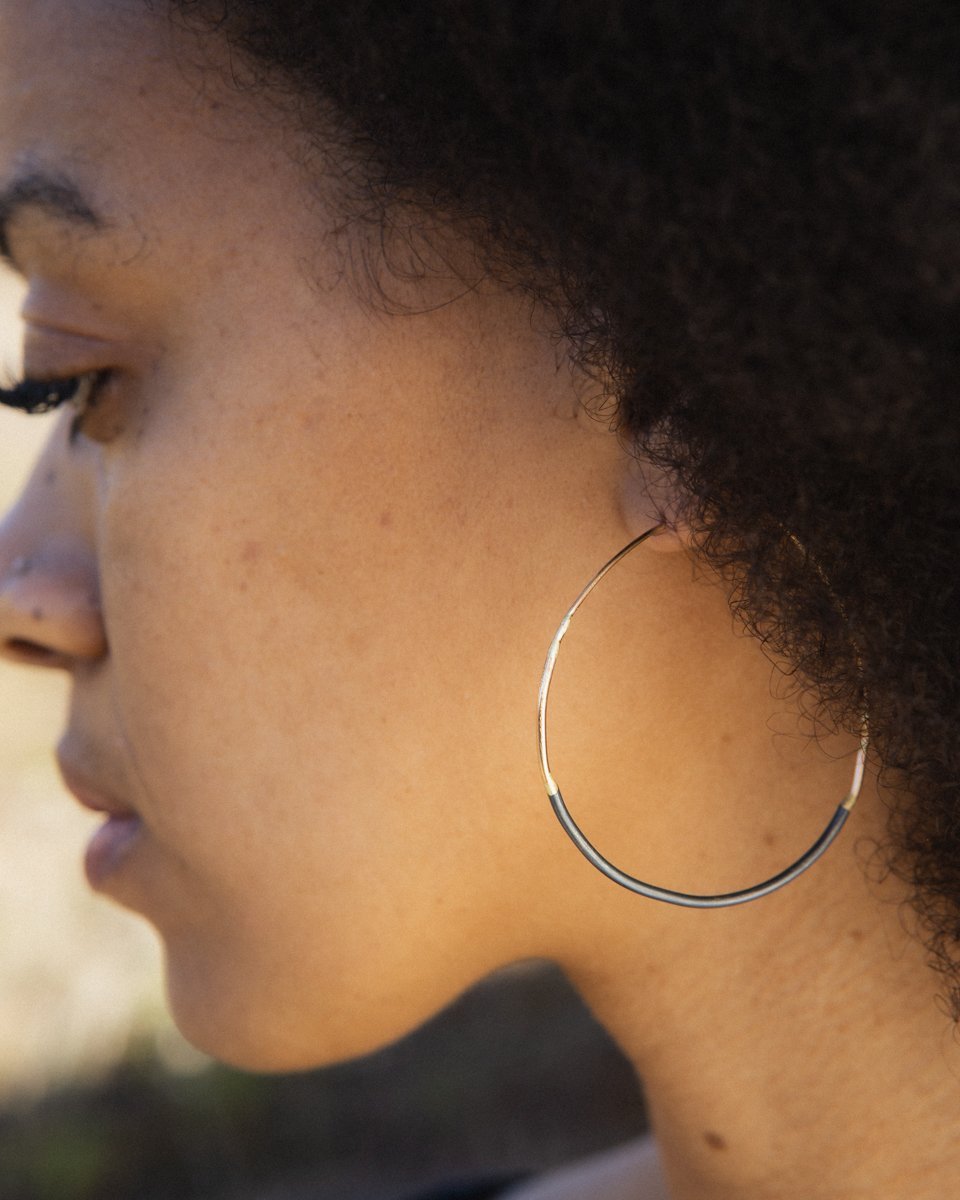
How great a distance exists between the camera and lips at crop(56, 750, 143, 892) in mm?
1390

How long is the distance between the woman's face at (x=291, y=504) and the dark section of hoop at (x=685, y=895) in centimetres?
5

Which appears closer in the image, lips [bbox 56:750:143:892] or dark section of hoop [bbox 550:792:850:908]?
dark section of hoop [bbox 550:792:850:908]

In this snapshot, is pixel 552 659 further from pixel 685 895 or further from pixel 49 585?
pixel 49 585

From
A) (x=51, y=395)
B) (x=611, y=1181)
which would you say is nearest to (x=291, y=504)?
(x=51, y=395)

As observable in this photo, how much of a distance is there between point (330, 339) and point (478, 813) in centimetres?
44

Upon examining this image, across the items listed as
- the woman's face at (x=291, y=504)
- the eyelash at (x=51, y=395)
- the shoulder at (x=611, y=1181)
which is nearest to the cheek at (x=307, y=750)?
the woman's face at (x=291, y=504)

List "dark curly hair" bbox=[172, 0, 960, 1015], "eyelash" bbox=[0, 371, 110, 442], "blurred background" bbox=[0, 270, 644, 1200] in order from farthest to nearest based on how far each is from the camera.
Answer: "blurred background" bbox=[0, 270, 644, 1200]
"eyelash" bbox=[0, 371, 110, 442]
"dark curly hair" bbox=[172, 0, 960, 1015]

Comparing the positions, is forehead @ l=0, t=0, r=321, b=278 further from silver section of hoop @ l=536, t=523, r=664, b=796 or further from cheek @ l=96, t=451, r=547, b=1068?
silver section of hoop @ l=536, t=523, r=664, b=796

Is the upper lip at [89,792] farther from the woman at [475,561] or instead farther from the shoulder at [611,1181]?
the shoulder at [611,1181]

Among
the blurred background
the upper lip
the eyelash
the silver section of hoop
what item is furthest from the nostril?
the blurred background

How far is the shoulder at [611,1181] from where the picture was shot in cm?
177

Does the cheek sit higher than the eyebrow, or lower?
lower

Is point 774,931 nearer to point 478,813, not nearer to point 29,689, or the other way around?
point 478,813

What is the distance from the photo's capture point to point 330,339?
111 centimetres
